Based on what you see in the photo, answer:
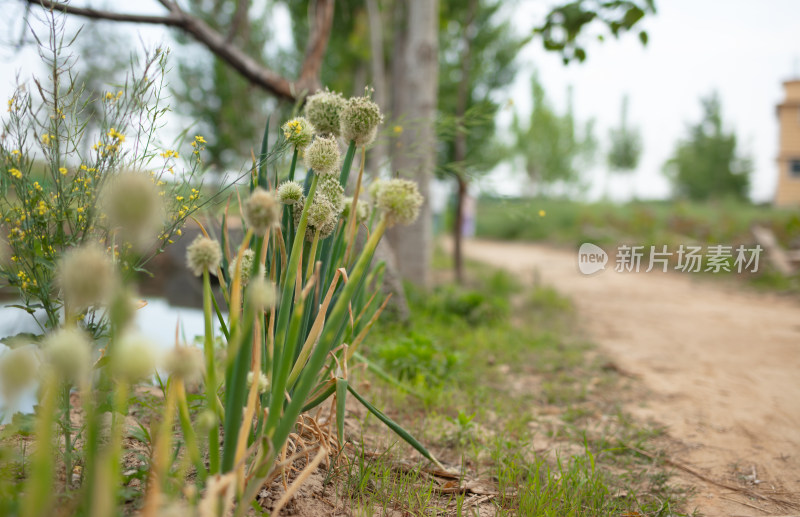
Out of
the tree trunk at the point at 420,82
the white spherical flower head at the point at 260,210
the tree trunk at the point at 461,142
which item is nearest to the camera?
the white spherical flower head at the point at 260,210

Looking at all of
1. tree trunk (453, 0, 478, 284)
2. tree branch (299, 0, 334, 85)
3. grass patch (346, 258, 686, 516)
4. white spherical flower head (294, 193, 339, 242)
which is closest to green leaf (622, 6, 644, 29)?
tree trunk (453, 0, 478, 284)

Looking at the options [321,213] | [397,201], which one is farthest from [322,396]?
[397,201]

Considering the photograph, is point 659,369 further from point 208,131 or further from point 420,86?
point 208,131

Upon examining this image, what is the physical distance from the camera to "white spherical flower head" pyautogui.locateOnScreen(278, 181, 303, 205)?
1.37m

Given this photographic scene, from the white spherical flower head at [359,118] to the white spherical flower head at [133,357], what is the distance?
2.55ft

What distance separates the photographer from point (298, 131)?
4.83 feet

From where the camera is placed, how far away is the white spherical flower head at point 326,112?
4.97 ft

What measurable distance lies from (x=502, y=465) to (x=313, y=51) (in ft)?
11.1

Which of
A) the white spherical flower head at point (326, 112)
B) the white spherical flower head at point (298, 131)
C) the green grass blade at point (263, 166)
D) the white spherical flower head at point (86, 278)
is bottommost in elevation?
the white spherical flower head at point (86, 278)

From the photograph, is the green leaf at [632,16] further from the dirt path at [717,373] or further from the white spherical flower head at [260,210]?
the white spherical flower head at [260,210]

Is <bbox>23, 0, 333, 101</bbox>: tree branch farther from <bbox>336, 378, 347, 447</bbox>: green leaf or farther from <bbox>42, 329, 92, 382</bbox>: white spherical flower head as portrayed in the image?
<bbox>42, 329, 92, 382</bbox>: white spherical flower head

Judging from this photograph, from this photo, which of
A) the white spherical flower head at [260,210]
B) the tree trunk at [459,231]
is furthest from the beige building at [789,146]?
the white spherical flower head at [260,210]

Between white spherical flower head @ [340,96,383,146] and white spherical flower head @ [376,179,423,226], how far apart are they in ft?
0.84

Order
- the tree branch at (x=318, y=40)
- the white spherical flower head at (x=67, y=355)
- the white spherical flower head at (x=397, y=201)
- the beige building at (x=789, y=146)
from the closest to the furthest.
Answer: the white spherical flower head at (x=67, y=355) < the white spherical flower head at (x=397, y=201) < the tree branch at (x=318, y=40) < the beige building at (x=789, y=146)
